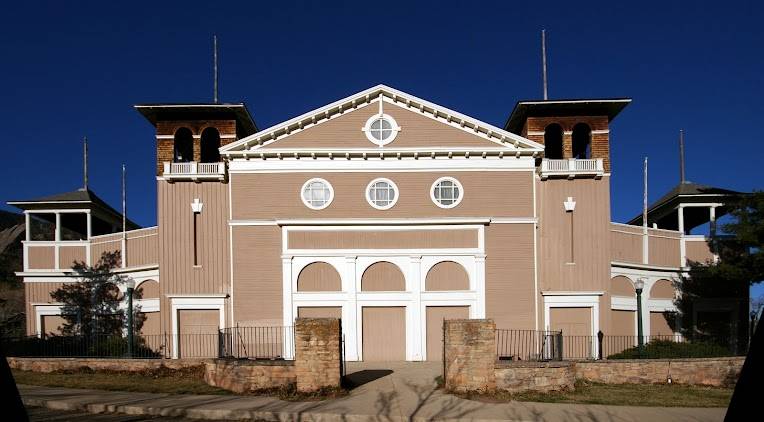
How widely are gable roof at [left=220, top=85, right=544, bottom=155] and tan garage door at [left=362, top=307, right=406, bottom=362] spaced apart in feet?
22.7

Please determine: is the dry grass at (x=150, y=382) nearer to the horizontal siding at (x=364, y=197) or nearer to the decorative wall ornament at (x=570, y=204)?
the horizontal siding at (x=364, y=197)

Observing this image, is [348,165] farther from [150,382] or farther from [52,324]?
[52,324]

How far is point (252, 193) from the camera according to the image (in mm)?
26266

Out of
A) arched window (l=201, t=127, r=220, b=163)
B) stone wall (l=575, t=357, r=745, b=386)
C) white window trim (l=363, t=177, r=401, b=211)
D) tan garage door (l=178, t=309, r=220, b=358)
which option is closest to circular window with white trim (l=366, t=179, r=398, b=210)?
white window trim (l=363, t=177, r=401, b=211)

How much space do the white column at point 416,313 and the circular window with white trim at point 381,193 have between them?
8.35 feet

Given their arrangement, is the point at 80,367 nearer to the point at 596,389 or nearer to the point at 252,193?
the point at 252,193

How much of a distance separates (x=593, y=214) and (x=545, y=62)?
8940 mm

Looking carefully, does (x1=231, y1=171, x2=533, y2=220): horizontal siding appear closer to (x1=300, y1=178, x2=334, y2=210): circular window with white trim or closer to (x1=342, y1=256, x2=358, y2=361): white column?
(x1=300, y1=178, x2=334, y2=210): circular window with white trim

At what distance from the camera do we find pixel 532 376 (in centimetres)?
1653

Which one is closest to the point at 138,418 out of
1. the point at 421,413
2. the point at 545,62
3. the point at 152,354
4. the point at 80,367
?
the point at 421,413

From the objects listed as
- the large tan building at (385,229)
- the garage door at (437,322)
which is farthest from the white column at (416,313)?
the garage door at (437,322)

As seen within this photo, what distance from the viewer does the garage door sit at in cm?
2559

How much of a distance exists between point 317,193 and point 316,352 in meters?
11.7

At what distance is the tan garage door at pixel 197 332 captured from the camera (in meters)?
26.4
